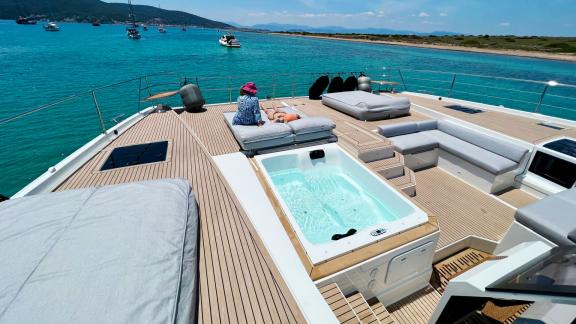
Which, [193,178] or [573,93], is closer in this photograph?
[193,178]

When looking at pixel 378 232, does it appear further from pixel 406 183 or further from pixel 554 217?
pixel 406 183

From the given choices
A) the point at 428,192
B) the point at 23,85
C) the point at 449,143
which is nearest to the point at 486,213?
the point at 428,192

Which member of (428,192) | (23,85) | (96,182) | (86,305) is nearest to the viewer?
(86,305)

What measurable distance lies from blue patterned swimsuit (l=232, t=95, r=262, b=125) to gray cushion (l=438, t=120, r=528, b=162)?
445 cm

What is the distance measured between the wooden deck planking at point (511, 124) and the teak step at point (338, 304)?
17.0 feet

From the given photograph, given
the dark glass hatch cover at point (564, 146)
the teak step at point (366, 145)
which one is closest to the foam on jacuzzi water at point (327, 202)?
the teak step at point (366, 145)

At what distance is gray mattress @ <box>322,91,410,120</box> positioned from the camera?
593 centimetres

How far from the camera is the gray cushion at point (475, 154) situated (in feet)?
14.7

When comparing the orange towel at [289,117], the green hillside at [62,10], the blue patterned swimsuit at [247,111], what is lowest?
the orange towel at [289,117]

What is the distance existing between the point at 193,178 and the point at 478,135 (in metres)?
5.65

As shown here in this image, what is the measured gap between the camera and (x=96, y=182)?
3250 millimetres

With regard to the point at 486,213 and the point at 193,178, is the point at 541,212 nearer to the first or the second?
the point at 486,213

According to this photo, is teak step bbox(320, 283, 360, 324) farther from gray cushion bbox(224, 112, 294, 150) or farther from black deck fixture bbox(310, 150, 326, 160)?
gray cushion bbox(224, 112, 294, 150)

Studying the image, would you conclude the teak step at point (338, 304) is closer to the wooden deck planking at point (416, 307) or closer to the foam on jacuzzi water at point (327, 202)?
the foam on jacuzzi water at point (327, 202)
